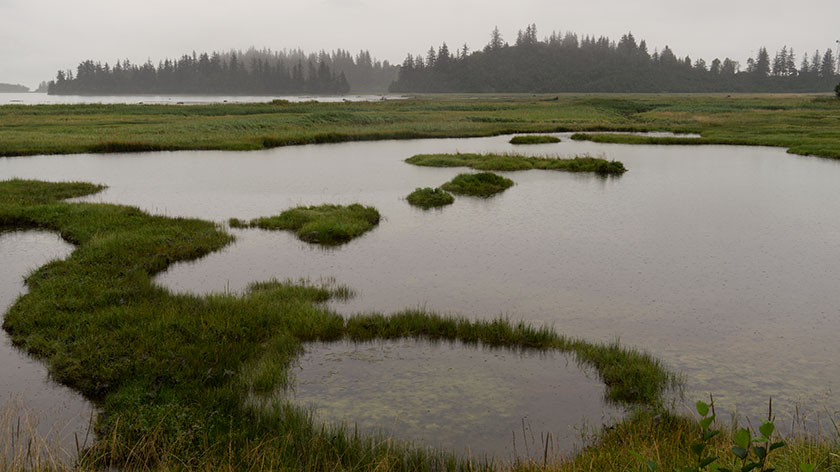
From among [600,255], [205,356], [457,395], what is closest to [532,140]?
[600,255]

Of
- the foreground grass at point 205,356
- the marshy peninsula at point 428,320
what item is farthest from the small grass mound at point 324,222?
the foreground grass at point 205,356

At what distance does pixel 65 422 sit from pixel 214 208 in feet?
67.7

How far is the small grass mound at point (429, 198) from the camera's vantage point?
30.7 m

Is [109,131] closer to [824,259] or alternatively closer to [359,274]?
[359,274]

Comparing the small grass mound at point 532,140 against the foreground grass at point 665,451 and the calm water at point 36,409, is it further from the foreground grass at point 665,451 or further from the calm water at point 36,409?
the foreground grass at point 665,451

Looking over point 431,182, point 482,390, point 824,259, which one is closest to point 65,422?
point 482,390

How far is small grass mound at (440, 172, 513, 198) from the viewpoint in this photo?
34.2 metres

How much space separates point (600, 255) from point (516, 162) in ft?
78.5

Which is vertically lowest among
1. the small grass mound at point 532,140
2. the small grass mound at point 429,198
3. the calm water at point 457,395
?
the calm water at point 457,395

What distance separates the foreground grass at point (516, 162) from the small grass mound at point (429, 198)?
41.9ft

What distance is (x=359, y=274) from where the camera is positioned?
19.0 metres

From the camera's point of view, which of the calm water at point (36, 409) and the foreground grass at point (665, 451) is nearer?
the foreground grass at point (665, 451)

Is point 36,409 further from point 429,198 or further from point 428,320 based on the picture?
point 429,198

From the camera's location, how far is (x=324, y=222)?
24.9 meters
